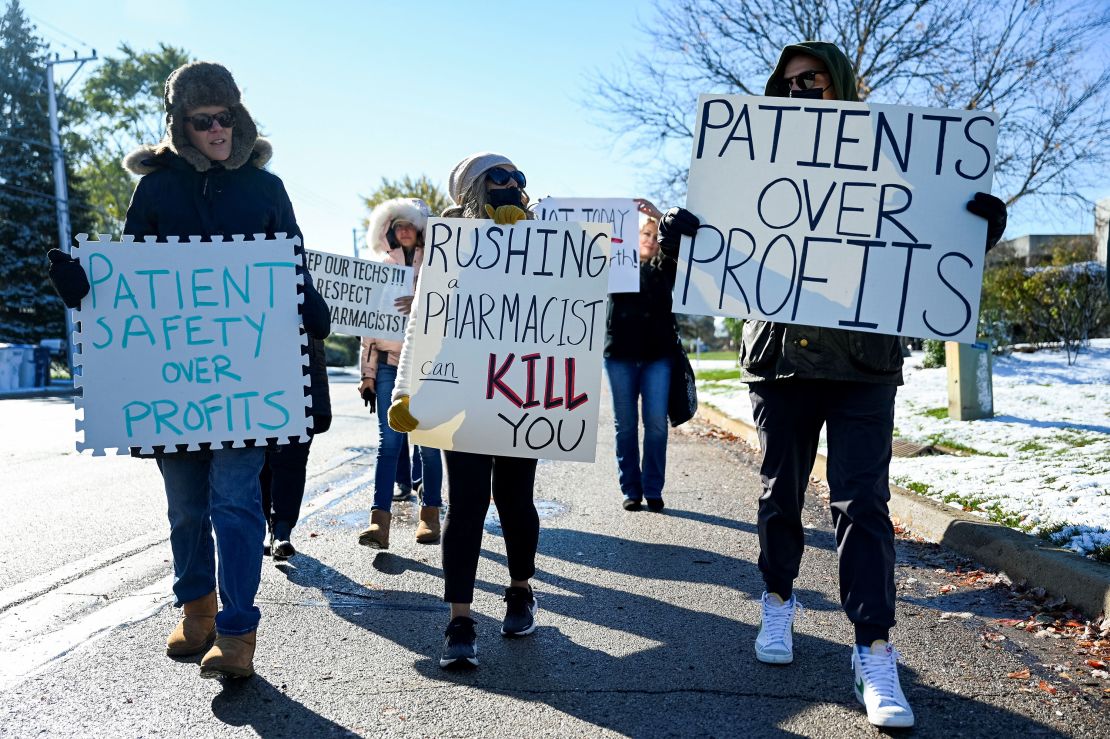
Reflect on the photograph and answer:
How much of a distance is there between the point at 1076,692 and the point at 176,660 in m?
3.17

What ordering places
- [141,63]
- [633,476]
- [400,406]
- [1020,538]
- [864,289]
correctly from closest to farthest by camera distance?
[864,289] → [400,406] → [1020,538] → [633,476] → [141,63]

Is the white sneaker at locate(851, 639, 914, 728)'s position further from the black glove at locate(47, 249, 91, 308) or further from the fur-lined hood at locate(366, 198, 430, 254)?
the fur-lined hood at locate(366, 198, 430, 254)

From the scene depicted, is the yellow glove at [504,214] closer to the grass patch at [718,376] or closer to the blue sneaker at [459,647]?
the blue sneaker at [459,647]

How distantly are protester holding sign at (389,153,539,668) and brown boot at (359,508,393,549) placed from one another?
1.64 meters

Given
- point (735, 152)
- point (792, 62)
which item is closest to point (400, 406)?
point (735, 152)

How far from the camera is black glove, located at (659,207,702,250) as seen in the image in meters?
3.58

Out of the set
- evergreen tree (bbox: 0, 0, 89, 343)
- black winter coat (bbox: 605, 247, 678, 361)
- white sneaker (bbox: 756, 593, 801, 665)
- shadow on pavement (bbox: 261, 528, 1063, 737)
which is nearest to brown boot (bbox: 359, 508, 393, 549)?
shadow on pavement (bbox: 261, 528, 1063, 737)

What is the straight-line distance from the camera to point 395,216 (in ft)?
20.3

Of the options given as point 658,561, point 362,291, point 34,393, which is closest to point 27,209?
point 34,393

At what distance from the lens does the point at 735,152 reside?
3.64 m

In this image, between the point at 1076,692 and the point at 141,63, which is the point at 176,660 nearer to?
the point at 1076,692

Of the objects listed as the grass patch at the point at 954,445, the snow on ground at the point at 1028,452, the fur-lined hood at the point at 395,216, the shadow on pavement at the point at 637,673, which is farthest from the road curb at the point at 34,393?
the shadow on pavement at the point at 637,673

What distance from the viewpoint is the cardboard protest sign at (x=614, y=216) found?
23.4 feet

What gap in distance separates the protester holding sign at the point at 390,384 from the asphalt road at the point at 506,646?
189mm
